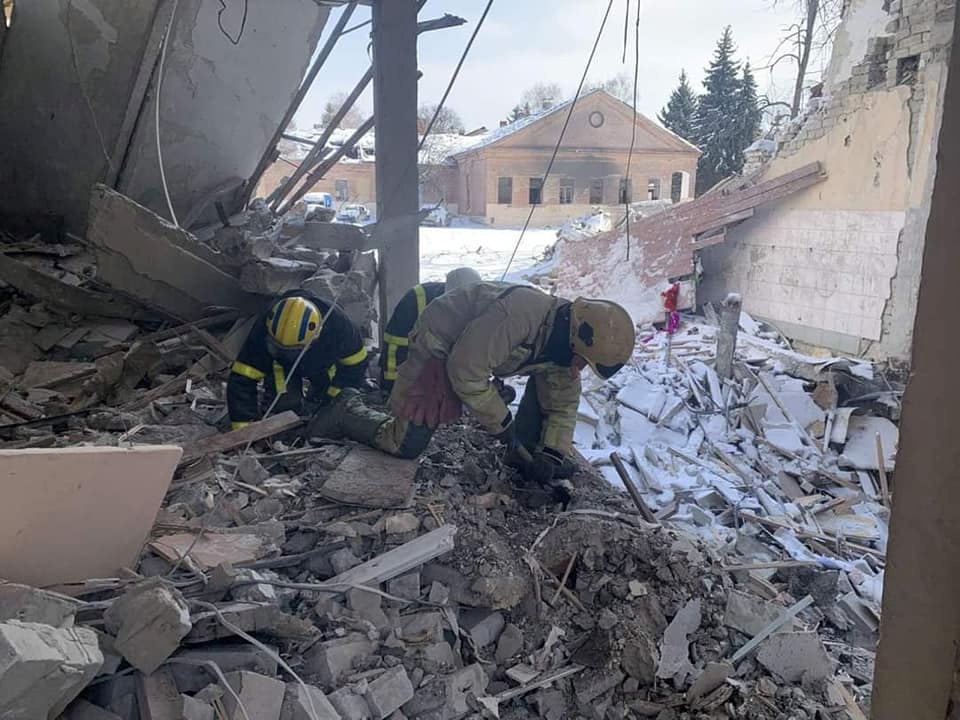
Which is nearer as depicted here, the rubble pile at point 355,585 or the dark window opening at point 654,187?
the rubble pile at point 355,585

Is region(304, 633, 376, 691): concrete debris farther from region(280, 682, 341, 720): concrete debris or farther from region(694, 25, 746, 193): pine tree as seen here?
region(694, 25, 746, 193): pine tree

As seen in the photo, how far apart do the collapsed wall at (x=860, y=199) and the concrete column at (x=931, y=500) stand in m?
10.0

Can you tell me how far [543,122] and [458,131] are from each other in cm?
1125

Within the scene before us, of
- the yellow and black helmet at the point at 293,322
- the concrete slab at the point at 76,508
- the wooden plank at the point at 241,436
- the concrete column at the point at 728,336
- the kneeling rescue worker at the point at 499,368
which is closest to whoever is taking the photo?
the concrete slab at the point at 76,508

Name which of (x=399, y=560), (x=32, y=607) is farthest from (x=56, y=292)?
(x=32, y=607)

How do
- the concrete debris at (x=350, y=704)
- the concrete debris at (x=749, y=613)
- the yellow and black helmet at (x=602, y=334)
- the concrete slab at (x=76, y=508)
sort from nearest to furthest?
the concrete slab at (x=76, y=508), the concrete debris at (x=350, y=704), the concrete debris at (x=749, y=613), the yellow and black helmet at (x=602, y=334)

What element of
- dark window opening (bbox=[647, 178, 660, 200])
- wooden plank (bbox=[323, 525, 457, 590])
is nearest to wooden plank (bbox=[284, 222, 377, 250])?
wooden plank (bbox=[323, 525, 457, 590])

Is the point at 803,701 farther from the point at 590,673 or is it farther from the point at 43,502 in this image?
the point at 43,502

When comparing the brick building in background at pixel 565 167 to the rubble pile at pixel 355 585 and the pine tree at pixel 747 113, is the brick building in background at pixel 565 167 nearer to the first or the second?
the pine tree at pixel 747 113

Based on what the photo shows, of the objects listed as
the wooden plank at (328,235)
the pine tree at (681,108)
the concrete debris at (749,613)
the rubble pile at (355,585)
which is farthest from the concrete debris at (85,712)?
the pine tree at (681,108)

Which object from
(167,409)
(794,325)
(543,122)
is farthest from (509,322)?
(543,122)

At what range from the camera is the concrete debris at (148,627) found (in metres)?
2.20

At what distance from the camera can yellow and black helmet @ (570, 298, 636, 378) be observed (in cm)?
371

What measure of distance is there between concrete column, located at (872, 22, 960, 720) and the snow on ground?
46.1 feet
